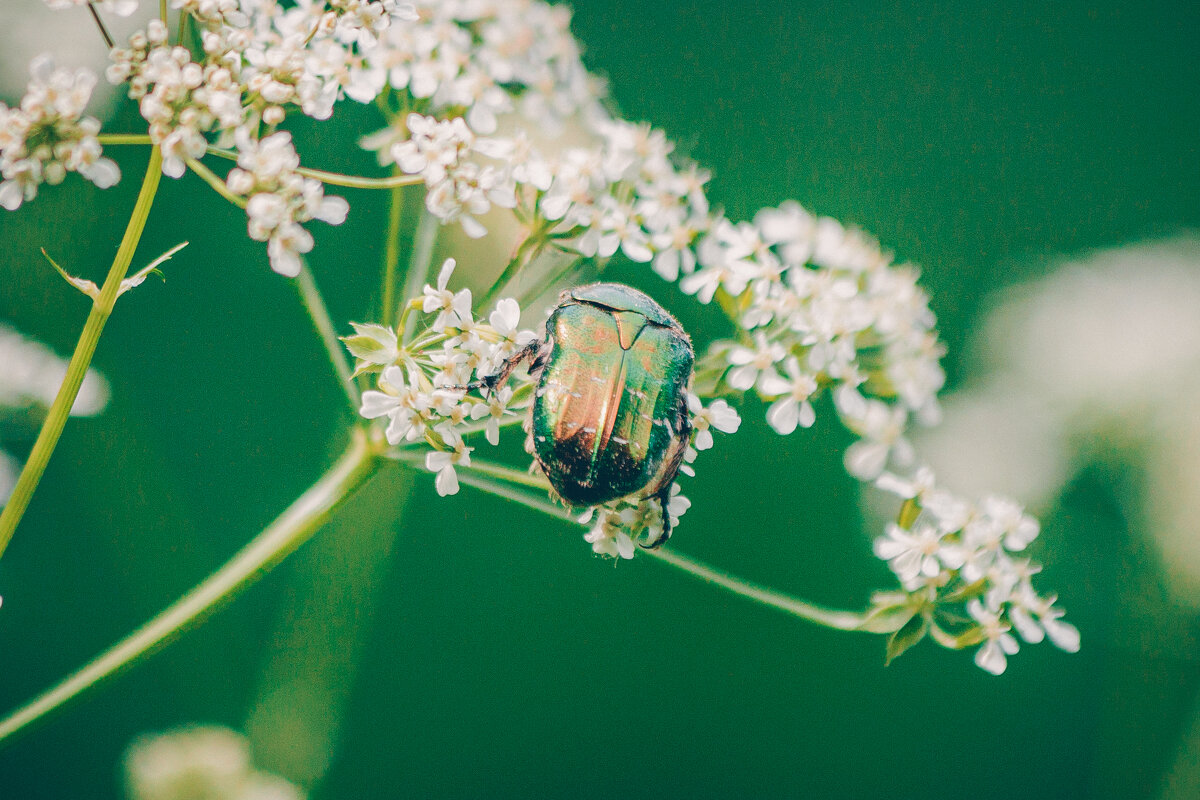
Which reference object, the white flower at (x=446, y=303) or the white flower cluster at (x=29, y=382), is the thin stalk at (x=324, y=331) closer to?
the white flower at (x=446, y=303)

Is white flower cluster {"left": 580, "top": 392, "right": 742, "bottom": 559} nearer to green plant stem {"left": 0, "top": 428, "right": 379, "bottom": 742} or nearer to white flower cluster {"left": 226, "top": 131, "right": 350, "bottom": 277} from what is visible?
green plant stem {"left": 0, "top": 428, "right": 379, "bottom": 742}

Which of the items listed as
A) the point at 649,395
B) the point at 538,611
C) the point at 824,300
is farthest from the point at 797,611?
the point at 538,611

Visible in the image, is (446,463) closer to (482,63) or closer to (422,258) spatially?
(422,258)

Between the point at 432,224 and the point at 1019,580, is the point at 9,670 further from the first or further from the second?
the point at 1019,580

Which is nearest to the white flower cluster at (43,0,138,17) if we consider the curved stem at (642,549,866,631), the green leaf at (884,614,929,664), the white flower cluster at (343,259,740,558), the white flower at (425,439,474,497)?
the white flower cluster at (343,259,740,558)

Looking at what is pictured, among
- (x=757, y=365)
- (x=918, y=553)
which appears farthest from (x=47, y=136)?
(x=918, y=553)

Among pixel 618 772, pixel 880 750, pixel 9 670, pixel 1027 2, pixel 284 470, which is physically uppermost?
pixel 1027 2
